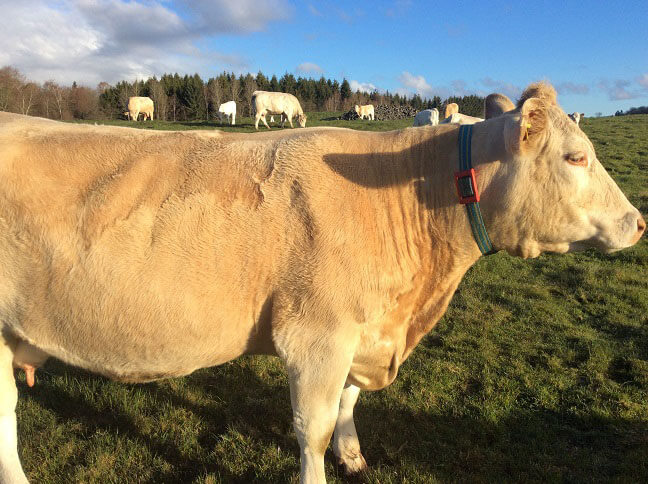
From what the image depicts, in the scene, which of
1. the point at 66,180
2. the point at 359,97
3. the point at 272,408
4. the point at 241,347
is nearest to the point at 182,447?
the point at 272,408

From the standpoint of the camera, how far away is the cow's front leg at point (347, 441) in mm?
3311

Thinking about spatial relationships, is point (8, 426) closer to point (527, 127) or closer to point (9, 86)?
point (527, 127)

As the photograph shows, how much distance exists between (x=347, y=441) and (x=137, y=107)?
143 ft

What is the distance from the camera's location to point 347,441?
11.0 ft

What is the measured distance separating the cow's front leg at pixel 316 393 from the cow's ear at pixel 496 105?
1812 millimetres

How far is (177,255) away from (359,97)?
88.3 meters

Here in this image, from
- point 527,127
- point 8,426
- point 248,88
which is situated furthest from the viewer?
point 248,88

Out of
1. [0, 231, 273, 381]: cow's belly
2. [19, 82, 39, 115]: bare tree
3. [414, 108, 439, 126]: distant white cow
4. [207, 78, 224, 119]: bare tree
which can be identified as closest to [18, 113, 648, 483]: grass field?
[0, 231, 273, 381]: cow's belly

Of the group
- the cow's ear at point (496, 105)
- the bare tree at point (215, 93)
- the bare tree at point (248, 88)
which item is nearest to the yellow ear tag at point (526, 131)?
the cow's ear at point (496, 105)

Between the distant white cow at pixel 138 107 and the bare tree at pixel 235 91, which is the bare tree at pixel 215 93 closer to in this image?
the bare tree at pixel 235 91

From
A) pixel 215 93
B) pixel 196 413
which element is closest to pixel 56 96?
pixel 215 93

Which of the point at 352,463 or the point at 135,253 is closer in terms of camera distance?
the point at 135,253

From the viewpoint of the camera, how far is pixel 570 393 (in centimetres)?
430

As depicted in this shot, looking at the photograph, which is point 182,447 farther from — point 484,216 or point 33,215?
point 484,216
